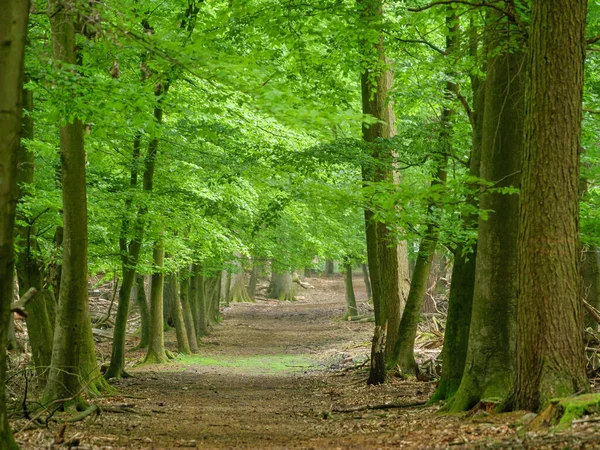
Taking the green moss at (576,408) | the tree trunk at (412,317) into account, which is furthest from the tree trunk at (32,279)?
the green moss at (576,408)

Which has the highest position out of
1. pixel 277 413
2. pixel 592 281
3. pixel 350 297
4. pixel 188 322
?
pixel 592 281

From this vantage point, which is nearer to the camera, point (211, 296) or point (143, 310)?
point (143, 310)

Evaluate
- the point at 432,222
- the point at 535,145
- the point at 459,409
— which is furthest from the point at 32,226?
the point at 535,145

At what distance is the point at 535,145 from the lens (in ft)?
22.8

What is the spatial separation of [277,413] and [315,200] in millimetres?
3522

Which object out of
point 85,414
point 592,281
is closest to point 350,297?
point 592,281

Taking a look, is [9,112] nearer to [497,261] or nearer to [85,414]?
[85,414]

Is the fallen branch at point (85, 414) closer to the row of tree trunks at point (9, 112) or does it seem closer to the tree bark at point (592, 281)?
the row of tree trunks at point (9, 112)

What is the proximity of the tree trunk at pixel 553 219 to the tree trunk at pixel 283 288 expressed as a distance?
43.5 metres

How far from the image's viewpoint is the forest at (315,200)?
269 inches

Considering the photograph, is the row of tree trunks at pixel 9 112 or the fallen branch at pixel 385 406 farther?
the fallen branch at pixel 385 406

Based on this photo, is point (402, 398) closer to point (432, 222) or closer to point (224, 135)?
point (432, 222)

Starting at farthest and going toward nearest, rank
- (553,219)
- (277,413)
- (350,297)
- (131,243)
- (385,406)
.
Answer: (350,297) < (131,243) < (277,413) < (385,406) < (553,219)

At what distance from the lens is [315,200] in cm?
1171
